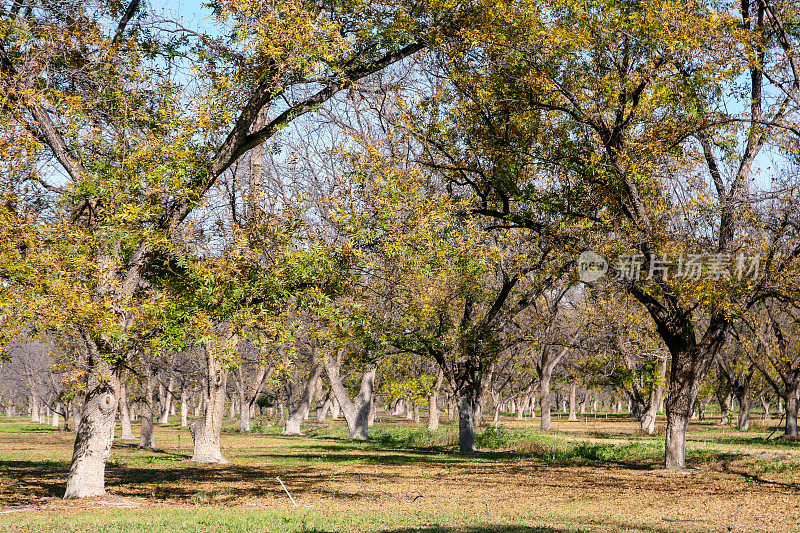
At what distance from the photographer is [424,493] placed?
16578 millimetres

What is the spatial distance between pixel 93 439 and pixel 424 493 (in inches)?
283

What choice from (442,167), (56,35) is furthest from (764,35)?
(56,35)

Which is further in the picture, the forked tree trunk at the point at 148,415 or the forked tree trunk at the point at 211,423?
the forked tree trunk at the point at 148,415

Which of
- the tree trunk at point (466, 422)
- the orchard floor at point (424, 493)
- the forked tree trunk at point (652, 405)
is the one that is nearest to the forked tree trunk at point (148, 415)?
the orchard floor at point (424, 493)

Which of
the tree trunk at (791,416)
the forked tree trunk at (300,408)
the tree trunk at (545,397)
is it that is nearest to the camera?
Answer: the tree trunk at (791,416)

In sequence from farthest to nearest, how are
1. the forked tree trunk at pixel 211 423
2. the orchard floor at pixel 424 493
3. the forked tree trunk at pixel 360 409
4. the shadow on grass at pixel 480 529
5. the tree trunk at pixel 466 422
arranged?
the forked tree trunk at pixel 360 409
the tree trunk at pixel 466 422
the forked tree trunk at pixel 211 423
the orchard floor at pixel 424 493
the shadow on grass at pixel 480 529

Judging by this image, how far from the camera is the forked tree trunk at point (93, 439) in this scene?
14.9 metres

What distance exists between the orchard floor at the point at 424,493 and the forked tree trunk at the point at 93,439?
0.50 metres

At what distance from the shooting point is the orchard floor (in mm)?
12047

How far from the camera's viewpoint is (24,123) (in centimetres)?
1361

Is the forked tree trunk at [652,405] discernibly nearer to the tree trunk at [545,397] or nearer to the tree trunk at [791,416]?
the tree trunk at [791,416]

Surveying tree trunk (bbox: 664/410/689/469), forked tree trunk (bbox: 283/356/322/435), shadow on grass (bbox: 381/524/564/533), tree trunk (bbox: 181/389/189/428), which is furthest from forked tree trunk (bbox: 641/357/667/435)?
tree trunk (bbox: 181/389/189/428)

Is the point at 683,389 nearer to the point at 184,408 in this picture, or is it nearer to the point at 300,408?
the point at 300,408

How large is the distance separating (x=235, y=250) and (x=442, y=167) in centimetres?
849
